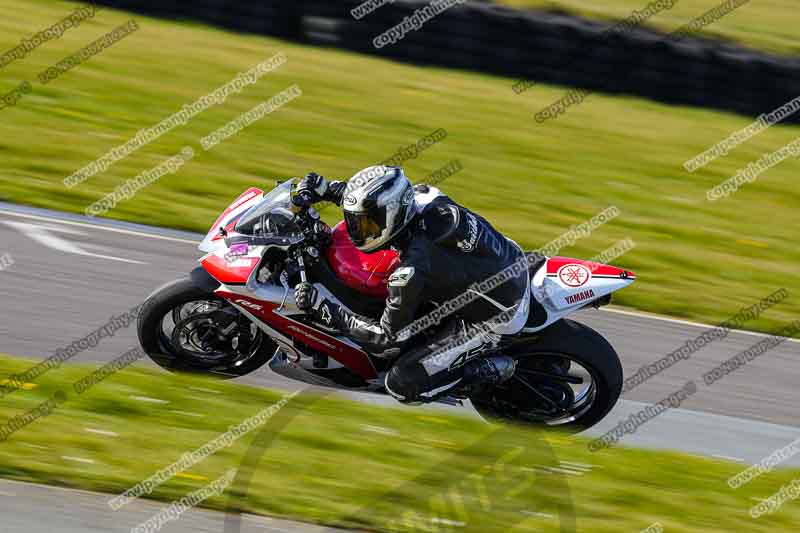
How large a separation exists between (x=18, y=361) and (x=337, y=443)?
7.94 ft

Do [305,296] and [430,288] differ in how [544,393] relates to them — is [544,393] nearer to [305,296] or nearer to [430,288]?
[430,288]

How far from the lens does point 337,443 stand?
711 cm

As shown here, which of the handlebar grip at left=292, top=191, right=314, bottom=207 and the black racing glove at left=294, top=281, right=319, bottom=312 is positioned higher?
the handlebar grip at left=292, top=191, right=314, bottom=207

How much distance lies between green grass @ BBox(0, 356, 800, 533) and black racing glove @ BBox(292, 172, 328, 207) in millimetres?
1411

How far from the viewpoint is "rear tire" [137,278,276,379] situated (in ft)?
24.2

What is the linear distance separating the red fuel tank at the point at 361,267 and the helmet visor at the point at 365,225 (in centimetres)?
38

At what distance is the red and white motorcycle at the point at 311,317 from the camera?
286 inches

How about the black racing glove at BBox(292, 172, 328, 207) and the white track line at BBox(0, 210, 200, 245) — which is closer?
the black racing glove at BBox(292, 172, 328, 207)

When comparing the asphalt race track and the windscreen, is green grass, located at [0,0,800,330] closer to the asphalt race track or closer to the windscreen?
the asphalt race track

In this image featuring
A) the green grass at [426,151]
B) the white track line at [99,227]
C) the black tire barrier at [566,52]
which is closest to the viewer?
the white track line at [99,227]

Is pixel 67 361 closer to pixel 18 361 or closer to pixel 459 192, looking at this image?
pixel 18 361

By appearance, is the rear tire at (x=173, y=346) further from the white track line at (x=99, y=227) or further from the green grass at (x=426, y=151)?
the green grass at (x=426, y=151)

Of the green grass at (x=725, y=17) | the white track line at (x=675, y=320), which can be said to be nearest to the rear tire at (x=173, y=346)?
the white track line at (x=675, y=320)

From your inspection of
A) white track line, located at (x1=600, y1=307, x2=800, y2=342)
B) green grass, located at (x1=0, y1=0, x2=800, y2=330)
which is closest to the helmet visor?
white track line, located at (x1=600, y1=307, x2=800, y2=342)
